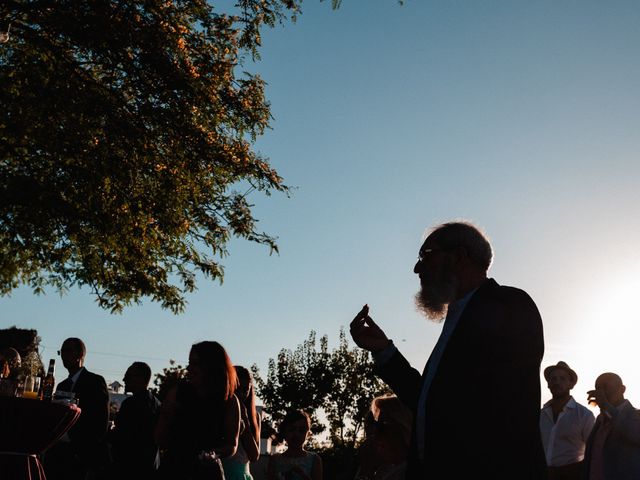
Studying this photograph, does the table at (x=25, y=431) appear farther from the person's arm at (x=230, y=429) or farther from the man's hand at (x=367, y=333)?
the man's hand at (x=367, y=333)

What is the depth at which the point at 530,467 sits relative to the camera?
3.16 metres

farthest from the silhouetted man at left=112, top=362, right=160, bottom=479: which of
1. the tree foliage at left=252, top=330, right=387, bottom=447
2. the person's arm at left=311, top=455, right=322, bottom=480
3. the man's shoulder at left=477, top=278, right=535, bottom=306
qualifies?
the tree foliage at left=252, top=330, right=387, bottom=447

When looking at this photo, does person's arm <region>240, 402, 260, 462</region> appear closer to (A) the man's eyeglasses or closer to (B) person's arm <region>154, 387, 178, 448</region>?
(B) person's arm <region>154, 387, 178, 448</region>

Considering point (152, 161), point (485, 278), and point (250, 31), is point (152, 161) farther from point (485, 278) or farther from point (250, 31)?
point (485, 278)

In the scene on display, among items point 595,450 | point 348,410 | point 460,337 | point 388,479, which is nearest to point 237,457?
point 388,479

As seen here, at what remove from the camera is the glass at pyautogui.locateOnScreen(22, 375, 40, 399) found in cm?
480

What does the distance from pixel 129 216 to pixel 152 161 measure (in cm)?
114

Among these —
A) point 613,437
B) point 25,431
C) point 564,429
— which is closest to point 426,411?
point 25,431

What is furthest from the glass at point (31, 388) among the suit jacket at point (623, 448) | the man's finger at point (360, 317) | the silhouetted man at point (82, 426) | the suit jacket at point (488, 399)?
the suit jacket at point (623, 448)

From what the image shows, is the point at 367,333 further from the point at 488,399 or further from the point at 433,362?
the point at 488,399

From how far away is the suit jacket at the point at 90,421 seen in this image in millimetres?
8469

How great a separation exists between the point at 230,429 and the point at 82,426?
3.33 meters

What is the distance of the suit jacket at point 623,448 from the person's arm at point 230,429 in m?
4.47

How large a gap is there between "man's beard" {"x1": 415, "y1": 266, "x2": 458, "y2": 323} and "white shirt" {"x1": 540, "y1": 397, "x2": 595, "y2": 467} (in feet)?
19.4
